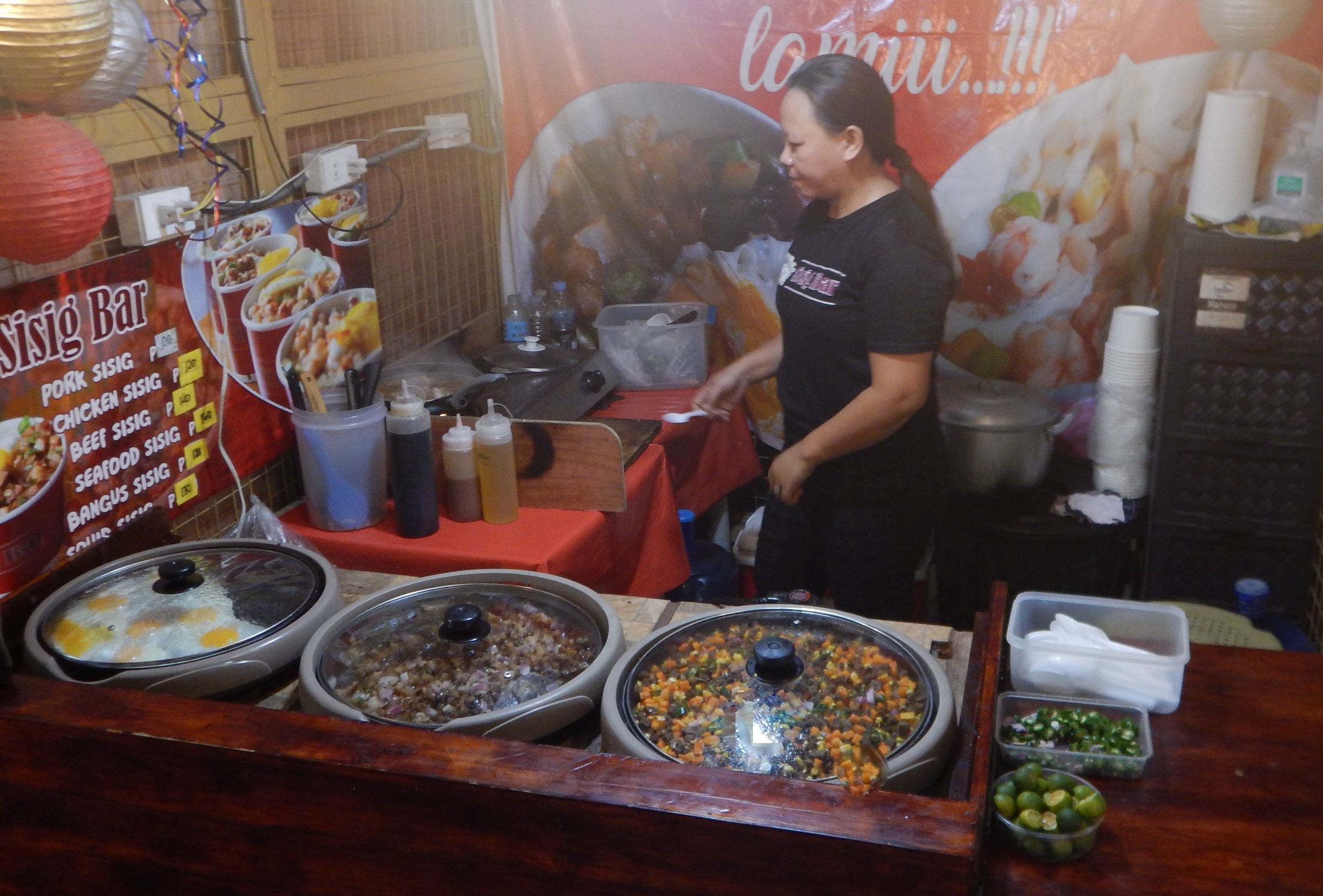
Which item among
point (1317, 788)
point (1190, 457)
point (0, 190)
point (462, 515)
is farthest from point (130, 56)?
point (1190, 457)

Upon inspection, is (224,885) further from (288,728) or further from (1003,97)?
(1003,97)

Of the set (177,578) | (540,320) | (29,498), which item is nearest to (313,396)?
(29,498)

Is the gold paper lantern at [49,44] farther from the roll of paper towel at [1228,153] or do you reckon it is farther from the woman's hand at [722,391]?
the roll of paper towel at [1228,153]

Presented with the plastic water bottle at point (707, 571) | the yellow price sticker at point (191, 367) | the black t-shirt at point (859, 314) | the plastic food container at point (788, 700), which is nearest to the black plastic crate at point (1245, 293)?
the black t-shirt at point (859, 314)

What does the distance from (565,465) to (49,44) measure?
1.24 metres

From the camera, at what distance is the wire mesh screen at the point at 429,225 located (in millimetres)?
2930

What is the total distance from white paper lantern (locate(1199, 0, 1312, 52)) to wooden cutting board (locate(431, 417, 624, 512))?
191 centimetres

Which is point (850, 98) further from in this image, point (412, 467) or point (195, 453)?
point (195, 453)

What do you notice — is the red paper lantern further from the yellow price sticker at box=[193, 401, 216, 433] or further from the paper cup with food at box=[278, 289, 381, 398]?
the paper cup with food at box=[278, 289, 381, 398]

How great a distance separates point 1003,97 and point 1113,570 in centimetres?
136

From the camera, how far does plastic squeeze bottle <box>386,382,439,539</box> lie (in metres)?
2.16

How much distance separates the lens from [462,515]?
2.37m

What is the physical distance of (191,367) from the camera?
7.14ft

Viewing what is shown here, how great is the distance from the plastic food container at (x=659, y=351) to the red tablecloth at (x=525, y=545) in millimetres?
735
